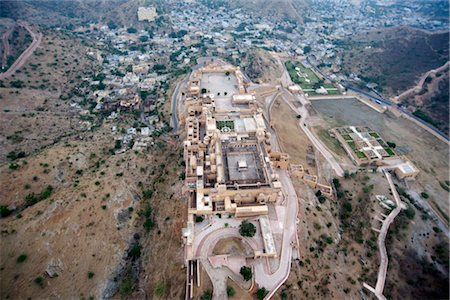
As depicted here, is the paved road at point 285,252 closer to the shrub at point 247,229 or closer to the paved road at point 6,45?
the shrub at point 247,229

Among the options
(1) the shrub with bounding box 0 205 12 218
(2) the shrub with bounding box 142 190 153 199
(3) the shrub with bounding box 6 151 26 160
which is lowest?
(1) the shrub with bounding box 0 205 12 218

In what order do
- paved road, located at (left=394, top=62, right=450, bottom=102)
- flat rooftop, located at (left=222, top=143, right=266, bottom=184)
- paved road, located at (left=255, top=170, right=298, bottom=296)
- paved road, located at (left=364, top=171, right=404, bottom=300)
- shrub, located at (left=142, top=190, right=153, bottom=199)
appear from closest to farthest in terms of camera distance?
paved road, located at (left=255, top=170, right=298, bottom=296)
paved road, located at (left=364, top=171, right=404, bottom=300)
flat rooftop, located at (left=222, top=143, right=266, bottom=184)
shrub, located at (left=142, top=190, right=153, bottom=199)
paved road, located at (left=394, top=62, right=450, bottom=102)

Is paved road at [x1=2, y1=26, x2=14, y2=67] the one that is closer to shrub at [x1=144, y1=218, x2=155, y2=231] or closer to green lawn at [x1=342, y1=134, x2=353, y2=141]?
shrub at [x1=144, y1=218, x2=155, y2=231]

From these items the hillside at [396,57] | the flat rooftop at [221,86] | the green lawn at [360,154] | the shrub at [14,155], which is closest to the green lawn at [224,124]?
the flat rooftop at [221,86]

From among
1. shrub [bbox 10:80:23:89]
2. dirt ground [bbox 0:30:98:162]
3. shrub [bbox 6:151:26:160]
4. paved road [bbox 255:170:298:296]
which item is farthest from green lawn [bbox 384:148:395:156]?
shrub [bbox 10:80:23:89]

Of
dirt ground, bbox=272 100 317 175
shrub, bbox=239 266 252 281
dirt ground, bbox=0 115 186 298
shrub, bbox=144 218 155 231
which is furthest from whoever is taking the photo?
dirt ground, bbox=272 100 317 175

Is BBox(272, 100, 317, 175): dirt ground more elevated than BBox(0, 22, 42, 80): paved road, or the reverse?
BBox(0, 22, 42, 80): paved road

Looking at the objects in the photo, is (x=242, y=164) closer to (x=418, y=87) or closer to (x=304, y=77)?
(x=304, y=77)
